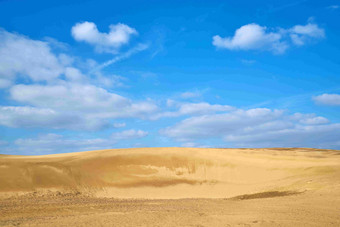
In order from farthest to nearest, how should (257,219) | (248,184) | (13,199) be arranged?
(248,184) → (13,199) → (257,219)

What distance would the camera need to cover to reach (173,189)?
68.2 feet

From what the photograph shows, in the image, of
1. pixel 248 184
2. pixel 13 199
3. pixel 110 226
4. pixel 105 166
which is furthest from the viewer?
pixel 105 166

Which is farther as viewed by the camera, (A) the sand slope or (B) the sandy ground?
(A) the sand slope

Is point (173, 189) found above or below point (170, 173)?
below

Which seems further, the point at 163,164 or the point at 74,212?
the point at 163,164

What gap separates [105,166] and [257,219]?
1601 cm

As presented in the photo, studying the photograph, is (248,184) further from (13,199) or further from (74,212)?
(13,199)

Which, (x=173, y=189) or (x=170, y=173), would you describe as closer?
(x=173, y=189)

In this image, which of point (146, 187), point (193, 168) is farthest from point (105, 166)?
point (193, 168)

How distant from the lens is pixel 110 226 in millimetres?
9070

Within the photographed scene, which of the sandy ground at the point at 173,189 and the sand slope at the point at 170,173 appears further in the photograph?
the sand slope at the point at 170,173

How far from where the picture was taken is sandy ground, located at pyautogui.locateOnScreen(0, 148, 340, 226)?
10.3 m

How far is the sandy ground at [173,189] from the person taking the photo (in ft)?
33.8

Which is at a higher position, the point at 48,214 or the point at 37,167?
the point at 37,167
